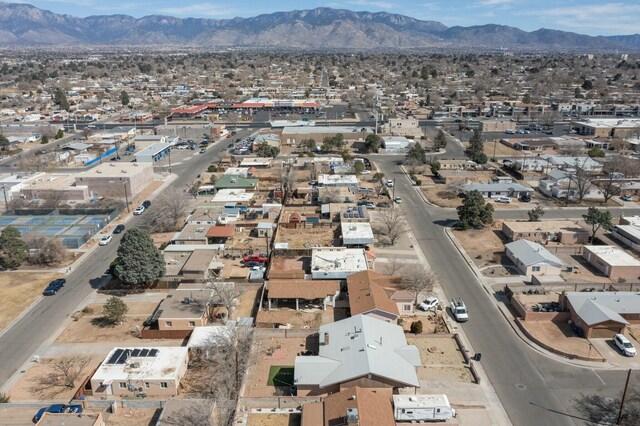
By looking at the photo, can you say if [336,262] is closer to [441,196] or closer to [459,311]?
[459,311]

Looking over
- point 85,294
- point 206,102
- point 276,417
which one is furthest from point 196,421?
point 206,102

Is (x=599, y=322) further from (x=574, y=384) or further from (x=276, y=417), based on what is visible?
(x=276, y=417)

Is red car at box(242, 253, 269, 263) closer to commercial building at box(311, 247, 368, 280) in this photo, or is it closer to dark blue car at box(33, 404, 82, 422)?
commercial building at box(311, 247, 368, 280)

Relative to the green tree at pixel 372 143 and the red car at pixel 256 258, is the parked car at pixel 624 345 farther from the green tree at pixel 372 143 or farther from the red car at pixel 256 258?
the green tree at pixel 372 143

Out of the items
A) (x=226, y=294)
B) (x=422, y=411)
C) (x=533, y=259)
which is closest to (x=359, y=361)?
(x=422, y=411)

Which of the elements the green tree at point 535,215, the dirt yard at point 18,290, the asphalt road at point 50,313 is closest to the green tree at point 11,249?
the dirt yard at point 18,290

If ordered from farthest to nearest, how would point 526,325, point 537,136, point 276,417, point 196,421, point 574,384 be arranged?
point 537,136 < point 526,325 < point 574,384 < point 276,417 < point 196,421
